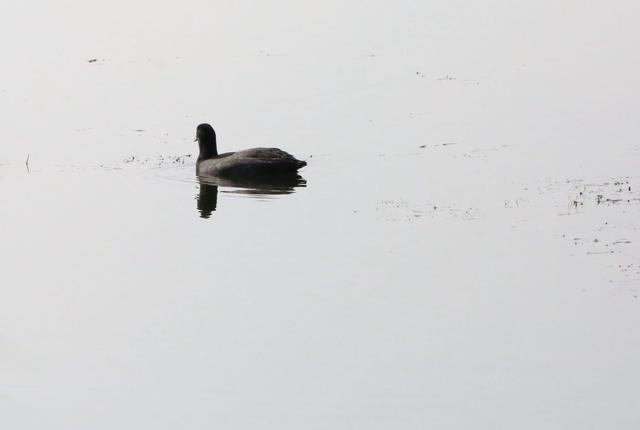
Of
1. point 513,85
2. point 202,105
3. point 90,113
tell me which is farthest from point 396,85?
point 90,113

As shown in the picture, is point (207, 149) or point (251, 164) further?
point (207, 149)

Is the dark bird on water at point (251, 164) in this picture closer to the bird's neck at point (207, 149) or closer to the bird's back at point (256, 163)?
the bird's back at point (256, 163)

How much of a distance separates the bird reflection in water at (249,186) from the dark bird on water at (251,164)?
117 millimetres

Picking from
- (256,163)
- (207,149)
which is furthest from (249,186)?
(207,149)

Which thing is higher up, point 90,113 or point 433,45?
point 433,45

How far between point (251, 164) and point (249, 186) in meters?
0.61

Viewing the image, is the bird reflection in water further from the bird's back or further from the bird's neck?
the bird's neck

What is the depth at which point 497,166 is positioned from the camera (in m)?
25.9

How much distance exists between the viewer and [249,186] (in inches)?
1021

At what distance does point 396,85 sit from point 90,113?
7.97 meters

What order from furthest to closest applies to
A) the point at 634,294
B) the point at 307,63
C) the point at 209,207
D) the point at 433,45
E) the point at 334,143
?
the point at 433,45 → the point at 307,63 → the point at 334,143 → the point at 209,207 → the point at 634,294

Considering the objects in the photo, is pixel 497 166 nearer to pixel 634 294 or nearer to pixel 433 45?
pixel 634 294

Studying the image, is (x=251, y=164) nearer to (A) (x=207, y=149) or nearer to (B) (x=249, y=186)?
(B) (x=249, y=186)

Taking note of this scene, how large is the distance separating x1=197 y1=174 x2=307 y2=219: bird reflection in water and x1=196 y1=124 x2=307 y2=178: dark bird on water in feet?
0.38
